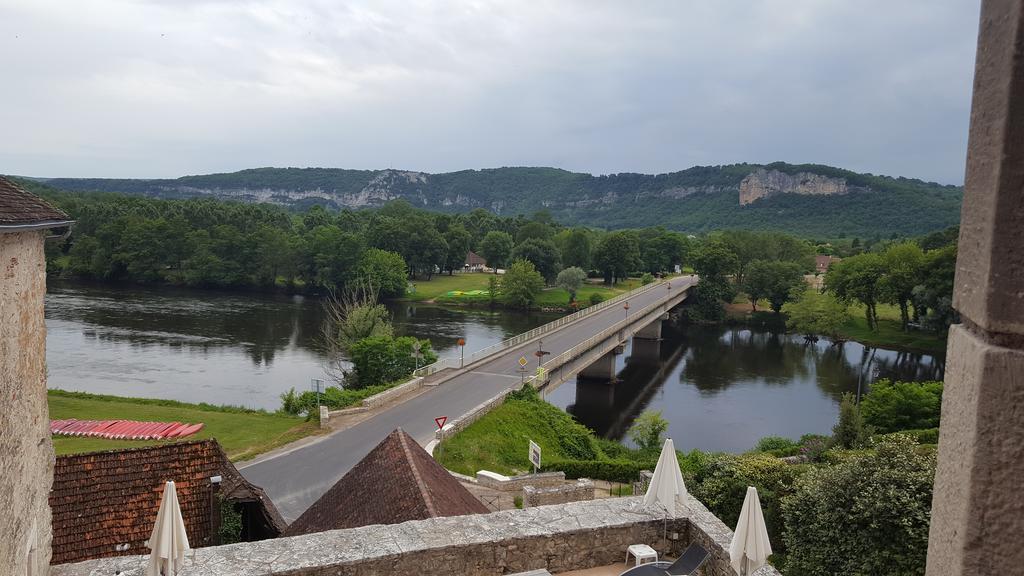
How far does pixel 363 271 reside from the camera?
7112 centimetres

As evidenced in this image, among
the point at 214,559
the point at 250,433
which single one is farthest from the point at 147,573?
the point at 250,433

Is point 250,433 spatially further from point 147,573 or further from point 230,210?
point 230,210

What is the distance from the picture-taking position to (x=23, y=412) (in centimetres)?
557

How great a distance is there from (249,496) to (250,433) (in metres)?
13.8

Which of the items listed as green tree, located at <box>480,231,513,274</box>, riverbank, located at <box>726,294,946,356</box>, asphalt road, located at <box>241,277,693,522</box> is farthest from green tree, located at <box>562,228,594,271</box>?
asphalt road, located at <box>241,277,693,522</box>

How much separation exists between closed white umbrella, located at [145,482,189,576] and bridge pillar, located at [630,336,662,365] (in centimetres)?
4931

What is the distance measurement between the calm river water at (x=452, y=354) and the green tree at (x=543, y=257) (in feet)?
56.3

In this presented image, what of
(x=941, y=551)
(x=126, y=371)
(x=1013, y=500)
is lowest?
(x=126, y=371)

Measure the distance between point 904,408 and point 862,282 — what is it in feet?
115

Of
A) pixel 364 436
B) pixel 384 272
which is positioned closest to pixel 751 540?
pixel 364 436

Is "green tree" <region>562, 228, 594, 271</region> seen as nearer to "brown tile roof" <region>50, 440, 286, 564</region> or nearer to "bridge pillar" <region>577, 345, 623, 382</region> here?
"bridge pillar" <region>577, 345, 623, 382</region>

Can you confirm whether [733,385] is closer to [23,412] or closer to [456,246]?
[23,412]

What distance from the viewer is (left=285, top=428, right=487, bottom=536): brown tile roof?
8.65 meters

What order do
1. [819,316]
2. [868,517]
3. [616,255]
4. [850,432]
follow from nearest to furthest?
[868,517]
[850,432]
[819,316]
[616,255]
